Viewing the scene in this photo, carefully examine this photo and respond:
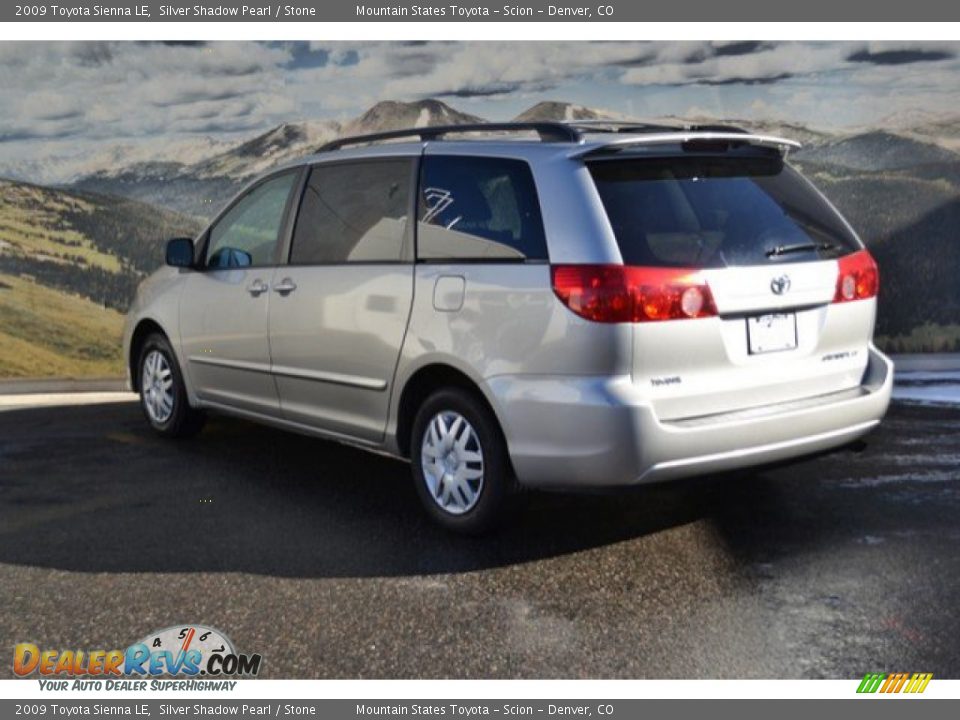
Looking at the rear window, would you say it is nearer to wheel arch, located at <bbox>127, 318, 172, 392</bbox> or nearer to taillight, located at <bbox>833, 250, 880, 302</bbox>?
taillight, located at <bbox>833, 250, 880, 302</bbox>

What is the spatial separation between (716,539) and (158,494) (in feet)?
9.27

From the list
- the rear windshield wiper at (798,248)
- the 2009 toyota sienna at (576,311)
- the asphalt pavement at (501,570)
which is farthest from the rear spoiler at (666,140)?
the asphalt pavement at (501,570)

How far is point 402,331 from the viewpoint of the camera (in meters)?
5.51

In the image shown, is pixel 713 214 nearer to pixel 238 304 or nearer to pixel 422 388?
pixel 422 388

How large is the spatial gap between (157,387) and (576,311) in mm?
3769

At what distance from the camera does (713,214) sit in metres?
5.03

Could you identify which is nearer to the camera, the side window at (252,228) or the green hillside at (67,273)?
the side window at (252,228)

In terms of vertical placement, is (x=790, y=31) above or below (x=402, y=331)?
above

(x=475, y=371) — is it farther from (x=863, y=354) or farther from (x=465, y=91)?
(x=465, y=91)

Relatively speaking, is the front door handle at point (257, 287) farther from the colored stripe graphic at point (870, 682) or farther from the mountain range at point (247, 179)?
the mountain range at point (247, 179)

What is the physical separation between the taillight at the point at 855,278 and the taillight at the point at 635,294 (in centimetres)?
79

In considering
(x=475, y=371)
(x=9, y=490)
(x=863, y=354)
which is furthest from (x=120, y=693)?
(x=863, y=354)

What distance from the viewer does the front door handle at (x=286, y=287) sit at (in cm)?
627

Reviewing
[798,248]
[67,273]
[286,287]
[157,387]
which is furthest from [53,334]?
[798,248]
